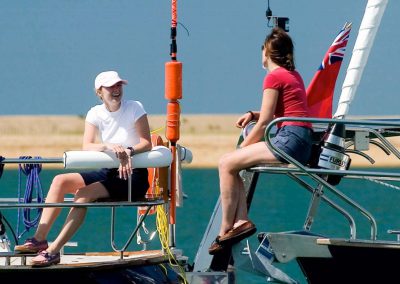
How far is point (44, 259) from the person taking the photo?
1155cm

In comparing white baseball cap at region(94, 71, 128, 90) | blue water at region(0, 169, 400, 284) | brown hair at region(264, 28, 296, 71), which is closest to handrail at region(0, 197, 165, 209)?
white baseball cap at region(94, 71, 128, 90)

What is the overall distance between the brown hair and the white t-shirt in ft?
4.01

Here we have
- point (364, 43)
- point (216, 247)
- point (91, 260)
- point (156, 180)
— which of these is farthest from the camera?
point (364, 43)

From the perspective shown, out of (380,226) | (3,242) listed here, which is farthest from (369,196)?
(3,242)

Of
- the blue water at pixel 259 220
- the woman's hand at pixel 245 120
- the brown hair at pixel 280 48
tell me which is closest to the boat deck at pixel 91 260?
the woman's hand at pixel 245 120

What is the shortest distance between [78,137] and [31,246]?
304ft

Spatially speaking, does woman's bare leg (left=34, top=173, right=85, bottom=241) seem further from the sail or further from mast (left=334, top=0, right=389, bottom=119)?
mast (left=334, top=0, right=389, bottom=119)

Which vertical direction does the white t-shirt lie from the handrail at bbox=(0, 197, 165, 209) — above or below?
above

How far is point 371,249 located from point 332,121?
44.7 inches

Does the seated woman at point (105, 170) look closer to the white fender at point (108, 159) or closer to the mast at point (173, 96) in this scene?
the white fender at point (108, 159)

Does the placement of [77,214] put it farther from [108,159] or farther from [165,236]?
[165,236]

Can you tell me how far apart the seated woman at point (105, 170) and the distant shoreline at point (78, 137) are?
68684mm

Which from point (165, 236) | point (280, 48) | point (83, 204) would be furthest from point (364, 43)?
point (83, 204)

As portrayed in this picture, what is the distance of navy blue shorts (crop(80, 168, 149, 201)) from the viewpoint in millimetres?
11891
